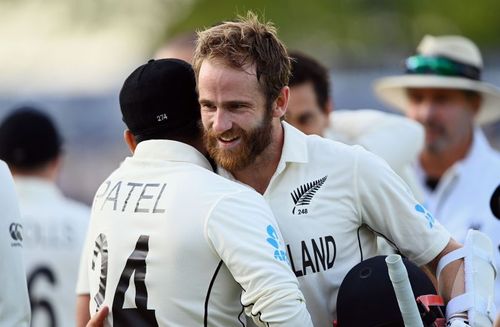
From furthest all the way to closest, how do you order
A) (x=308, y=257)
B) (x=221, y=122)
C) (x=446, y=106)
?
(x=446, y=106)
(x=308, y=257)
(x=221, y=122)

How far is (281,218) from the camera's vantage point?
14.5ft

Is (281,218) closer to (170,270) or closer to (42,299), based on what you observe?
(170,270)

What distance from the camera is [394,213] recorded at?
4441 millimetres

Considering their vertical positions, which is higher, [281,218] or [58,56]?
[281,218]

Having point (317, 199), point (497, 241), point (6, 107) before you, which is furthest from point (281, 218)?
point (6, 107)

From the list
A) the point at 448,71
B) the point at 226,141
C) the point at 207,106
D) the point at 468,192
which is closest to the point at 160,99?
the point at 207,106

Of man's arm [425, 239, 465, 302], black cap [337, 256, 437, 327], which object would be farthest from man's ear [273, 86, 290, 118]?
man's arm [425, 239, 465, 302]

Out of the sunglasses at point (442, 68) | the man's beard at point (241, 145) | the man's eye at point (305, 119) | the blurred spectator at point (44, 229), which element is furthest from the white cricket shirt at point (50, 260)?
the man's beard at point (241, 145)

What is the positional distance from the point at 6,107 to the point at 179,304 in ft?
47.9

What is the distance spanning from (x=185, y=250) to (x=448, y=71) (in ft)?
12.7

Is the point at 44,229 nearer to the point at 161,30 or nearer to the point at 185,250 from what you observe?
the point at 185,250

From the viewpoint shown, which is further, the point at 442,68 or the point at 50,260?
the point at 442,68

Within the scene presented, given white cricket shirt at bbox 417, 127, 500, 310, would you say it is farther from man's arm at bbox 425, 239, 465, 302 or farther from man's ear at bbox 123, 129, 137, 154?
man's ear at bbox 123, 129, 137, 154

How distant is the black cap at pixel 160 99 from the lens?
441 centimetres
